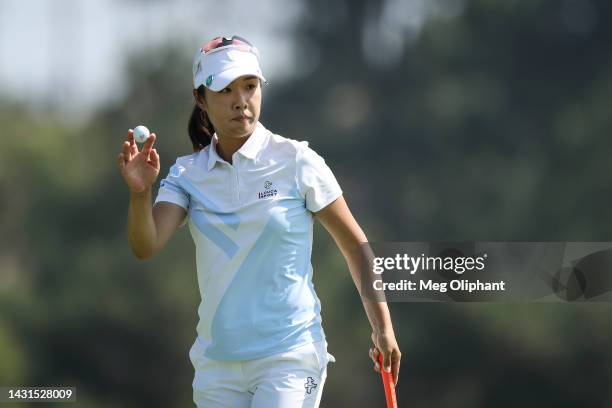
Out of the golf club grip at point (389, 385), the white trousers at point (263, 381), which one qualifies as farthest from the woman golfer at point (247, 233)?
the golf club grip at point (389, 385)

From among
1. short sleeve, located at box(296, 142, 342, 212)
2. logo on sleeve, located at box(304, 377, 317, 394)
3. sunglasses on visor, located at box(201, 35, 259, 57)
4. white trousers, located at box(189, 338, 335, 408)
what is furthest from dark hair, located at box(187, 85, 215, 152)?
logo on sleeve, located at box(304, 377, 317, 394)

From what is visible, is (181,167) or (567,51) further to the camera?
(567,51)

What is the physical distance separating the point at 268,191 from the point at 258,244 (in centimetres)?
17

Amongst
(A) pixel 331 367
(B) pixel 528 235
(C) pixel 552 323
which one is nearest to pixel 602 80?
(B) pixel 528 235

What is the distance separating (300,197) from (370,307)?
1.36ft

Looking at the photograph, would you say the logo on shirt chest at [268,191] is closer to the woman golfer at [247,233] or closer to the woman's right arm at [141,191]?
the woman golfer at [247,233]

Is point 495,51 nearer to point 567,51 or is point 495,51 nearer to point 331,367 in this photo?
point 567,51

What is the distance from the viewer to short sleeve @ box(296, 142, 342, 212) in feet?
13.5

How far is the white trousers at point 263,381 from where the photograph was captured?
4000mm

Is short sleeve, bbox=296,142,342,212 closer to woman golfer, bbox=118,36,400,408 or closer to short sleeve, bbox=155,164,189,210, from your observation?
woman golfer, bbox=118,36,400,408

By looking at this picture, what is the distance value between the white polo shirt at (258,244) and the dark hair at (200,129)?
0.68 feet

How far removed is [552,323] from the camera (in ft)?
75.4

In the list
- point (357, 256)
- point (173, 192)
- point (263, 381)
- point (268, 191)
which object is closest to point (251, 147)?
point (268, 191)

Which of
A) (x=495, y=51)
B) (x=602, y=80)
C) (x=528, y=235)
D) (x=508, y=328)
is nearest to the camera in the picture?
(x=508, y=328)
